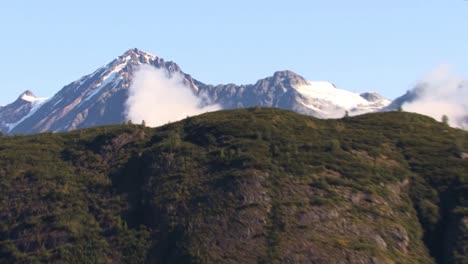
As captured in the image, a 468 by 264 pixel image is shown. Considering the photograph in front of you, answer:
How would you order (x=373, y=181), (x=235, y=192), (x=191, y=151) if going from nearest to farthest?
(x=235, y=192), (x=373, y=181), (x=191, y=151)

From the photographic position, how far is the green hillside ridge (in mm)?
137625

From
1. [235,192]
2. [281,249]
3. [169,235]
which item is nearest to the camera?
[281,249]

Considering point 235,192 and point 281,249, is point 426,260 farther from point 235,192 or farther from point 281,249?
point 235,192

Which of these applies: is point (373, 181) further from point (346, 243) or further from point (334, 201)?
point (346, 243)

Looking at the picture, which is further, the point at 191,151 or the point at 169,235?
the point at 191,151

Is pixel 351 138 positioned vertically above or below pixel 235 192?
above

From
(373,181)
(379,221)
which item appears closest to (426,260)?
(379,221)

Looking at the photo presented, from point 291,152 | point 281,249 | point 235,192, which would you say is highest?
point 291,152

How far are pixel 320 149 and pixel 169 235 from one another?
46.1 meters

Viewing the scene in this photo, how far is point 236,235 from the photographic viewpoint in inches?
5438

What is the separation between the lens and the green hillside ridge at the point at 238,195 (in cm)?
13762

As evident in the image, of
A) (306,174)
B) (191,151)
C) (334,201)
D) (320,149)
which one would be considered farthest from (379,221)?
(191,151)

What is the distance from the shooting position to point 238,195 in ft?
492

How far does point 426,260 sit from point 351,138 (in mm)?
48310
